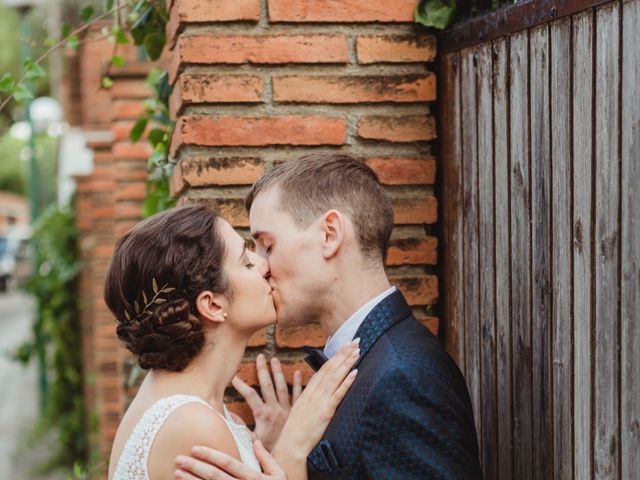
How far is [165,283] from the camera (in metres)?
2.47

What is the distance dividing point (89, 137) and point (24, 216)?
60.0 metres

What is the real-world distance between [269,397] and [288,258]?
60 cm

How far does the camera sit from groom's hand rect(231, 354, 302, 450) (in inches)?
114

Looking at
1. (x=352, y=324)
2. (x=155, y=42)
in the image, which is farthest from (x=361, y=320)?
Answer: (x=155, y=42)

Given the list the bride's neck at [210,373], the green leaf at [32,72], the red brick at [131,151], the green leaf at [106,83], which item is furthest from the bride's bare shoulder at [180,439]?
the red brick at [131,151]

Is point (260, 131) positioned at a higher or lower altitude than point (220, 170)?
higher

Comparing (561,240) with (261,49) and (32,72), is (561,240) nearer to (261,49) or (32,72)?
(261,49)

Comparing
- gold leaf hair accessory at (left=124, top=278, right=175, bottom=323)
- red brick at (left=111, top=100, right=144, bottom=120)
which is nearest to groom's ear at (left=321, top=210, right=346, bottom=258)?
gold leaf hair accessory at (left=124, top=278, right=175, bottom=323)

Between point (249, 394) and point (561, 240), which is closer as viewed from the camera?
point (561, 240)

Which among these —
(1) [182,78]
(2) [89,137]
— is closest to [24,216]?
(2) [89,137]

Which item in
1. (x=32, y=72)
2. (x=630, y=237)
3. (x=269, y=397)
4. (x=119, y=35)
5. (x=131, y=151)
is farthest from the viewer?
(x=131, y=151)

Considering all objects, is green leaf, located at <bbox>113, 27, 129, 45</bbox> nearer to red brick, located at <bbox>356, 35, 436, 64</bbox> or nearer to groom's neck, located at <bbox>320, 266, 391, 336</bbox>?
red brick, located at <bbox>356, 35, 436, 64</bbox>

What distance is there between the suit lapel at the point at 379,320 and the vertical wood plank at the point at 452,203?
0.46 meters

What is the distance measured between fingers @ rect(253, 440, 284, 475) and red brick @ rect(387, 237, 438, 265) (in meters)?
0.85
